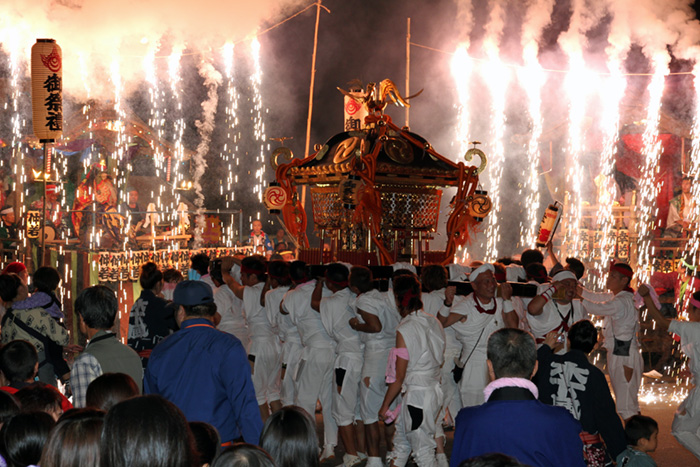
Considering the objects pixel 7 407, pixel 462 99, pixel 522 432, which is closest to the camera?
pixel 522 432

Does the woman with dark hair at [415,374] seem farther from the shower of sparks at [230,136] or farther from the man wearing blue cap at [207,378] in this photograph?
the shower of sparks at [230,136]

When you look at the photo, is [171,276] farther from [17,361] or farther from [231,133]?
[231,133]

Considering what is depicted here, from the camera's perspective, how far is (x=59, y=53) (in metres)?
7.28

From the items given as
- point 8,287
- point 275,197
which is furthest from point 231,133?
point 8,287

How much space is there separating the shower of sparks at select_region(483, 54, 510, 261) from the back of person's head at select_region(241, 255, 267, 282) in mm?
8649

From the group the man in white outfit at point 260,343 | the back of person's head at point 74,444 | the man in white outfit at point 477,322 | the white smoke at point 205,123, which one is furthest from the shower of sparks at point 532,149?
the back of person's head at point 74,444

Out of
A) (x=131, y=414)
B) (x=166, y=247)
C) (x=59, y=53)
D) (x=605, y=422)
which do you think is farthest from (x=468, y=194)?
(x=166, y=247)

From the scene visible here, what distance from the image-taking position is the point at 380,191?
6.32 m

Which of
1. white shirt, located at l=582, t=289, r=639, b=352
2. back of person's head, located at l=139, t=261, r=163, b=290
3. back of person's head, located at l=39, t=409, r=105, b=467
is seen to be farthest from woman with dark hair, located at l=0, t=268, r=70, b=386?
white shirt, located at l=582, t=289, r=639, b=352

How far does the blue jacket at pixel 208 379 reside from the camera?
288cm

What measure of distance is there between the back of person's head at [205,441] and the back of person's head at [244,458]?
0.34 meters

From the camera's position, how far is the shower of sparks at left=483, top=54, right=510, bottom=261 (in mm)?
14008

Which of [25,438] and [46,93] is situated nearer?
[25,438]

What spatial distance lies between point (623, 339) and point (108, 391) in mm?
3941
